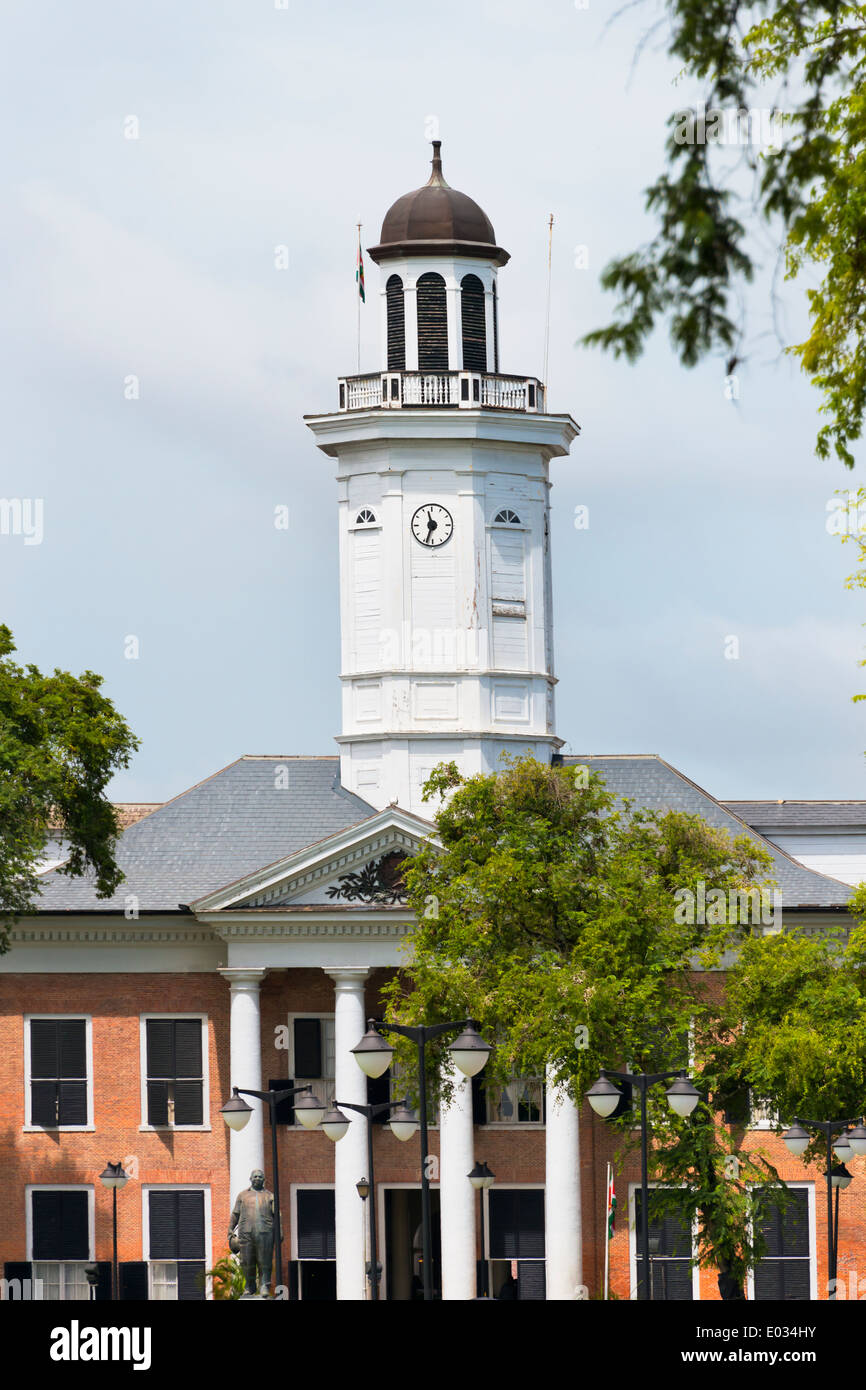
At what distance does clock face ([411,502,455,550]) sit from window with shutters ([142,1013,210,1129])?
1188 centimetres

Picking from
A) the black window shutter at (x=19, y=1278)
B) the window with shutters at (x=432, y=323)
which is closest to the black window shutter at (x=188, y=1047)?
the black window shutter at (x=19, y=1278)

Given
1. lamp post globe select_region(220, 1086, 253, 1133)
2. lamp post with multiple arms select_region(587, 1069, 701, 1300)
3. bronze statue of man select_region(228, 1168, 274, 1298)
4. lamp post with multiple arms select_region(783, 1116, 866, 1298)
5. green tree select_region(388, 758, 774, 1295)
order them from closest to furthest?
lamp post with multiple arms select_region(587, 1069, 701, 1300) → bronze statue of man select_region(228, 1168, 274, 1298) → lamp post globe select_region(220, 1086, 253, 1133) → lamp post with multiple arms select_region(783, 1116, 866, 1298) → green tree select_region(388, 758, 774, 1295)

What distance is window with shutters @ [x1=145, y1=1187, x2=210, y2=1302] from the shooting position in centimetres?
5284

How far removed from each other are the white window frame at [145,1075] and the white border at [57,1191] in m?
1.74

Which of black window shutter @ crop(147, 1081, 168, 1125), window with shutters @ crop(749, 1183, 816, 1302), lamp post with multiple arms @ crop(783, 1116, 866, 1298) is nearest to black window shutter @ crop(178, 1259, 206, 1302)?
black window shutter @ crop(147, 1081, 168, 1125)

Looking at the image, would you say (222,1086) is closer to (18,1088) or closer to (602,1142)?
(18,1088)

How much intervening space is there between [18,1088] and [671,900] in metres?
18.8

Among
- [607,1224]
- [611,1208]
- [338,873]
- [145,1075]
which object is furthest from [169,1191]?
[611,1208]

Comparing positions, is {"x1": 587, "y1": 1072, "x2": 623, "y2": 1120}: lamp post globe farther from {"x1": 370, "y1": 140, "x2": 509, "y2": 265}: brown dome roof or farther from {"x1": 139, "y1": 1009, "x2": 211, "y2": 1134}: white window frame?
{"x1": 370, "y1": 140, "x2": 509, "y2": 265}: brown dome roof

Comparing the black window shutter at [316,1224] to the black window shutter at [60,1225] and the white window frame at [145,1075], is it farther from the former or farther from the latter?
the black window shutter at [60,1225]

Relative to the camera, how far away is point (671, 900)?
132 feet

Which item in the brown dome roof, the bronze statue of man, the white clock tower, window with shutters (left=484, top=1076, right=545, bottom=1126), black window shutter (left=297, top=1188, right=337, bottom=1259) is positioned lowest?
black window shutter (left=297, top=1188, right=337, bottom=1259)

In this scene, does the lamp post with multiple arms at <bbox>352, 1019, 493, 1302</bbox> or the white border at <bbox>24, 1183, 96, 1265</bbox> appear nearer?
the lamp post with multiple arms at <bbox>352, 1019, 493, 1302</bbox>
